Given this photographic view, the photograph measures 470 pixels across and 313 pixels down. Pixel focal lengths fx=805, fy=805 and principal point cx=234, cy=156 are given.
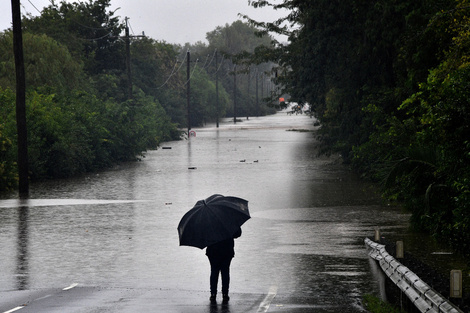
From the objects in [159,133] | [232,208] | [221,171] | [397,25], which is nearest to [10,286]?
[232,208]

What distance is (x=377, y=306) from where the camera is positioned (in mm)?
10109

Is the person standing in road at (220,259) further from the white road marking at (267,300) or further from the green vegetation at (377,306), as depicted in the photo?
the green vegetation at (377,306)

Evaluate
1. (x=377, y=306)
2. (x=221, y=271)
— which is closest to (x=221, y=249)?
(x=221, y=271)

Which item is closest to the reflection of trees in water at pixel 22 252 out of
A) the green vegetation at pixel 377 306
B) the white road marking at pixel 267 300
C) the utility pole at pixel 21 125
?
the white road marking at pixel 267 300

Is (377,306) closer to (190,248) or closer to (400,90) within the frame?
(190,248)

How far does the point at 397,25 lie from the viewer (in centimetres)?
2488

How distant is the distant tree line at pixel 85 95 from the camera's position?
109ft

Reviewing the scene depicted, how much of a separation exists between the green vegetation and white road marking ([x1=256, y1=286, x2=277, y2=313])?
1241 mm

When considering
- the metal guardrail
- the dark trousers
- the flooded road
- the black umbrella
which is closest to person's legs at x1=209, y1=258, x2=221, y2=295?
the dark trousers

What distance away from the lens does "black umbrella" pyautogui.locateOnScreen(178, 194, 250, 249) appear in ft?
34.0

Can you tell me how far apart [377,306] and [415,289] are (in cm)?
87

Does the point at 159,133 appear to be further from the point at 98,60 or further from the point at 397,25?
the point at 397,25

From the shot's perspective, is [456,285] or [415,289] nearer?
[456,285]

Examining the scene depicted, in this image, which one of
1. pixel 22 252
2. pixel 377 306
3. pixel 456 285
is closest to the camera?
pixel 456 285
